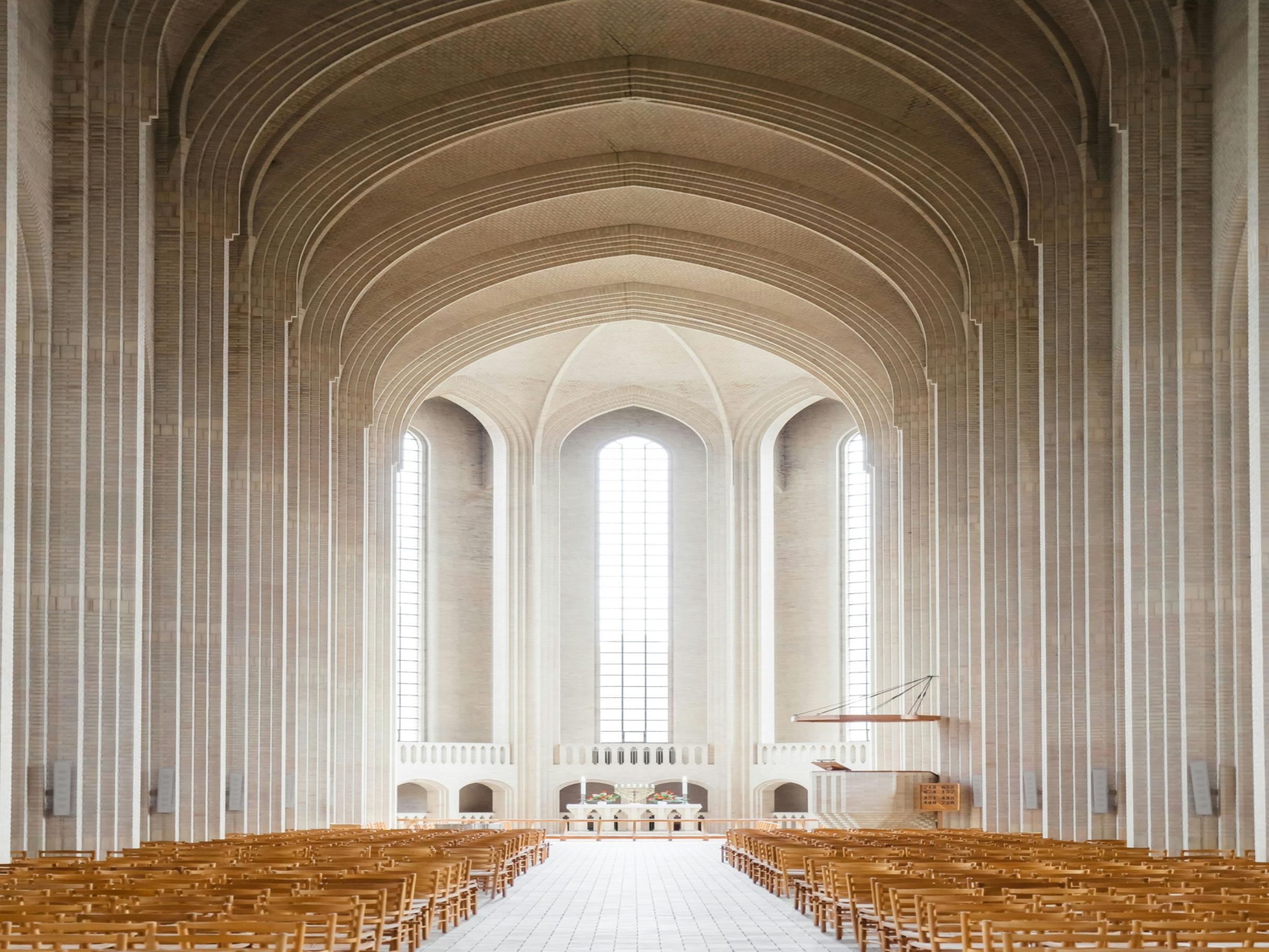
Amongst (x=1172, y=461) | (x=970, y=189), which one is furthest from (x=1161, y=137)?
(x=970, y=189)

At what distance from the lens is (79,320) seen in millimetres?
19953

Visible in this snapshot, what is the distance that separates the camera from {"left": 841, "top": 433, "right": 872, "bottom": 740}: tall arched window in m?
47.2

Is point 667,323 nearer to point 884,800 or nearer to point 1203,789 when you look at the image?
point 884,800

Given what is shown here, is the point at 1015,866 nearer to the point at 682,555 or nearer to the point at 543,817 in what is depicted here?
the point at 543,817

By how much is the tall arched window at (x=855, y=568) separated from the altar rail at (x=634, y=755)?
4574 mm

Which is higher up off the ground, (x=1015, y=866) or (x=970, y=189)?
(x=970, y=189)

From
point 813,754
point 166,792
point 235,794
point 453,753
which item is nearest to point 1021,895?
point 166,792

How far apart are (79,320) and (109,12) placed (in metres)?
4.00

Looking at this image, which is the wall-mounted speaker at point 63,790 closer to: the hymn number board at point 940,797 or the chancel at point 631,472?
the chancel at point 631,472

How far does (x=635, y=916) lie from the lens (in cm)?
1705

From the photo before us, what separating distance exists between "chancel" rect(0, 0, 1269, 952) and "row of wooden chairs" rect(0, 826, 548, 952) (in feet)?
0.27

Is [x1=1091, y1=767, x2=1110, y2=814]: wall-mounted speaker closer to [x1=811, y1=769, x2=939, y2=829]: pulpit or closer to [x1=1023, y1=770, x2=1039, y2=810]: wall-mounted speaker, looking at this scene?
[x1=1023, y1=770, x2=1039, y2=810]: wall-mounted speaker

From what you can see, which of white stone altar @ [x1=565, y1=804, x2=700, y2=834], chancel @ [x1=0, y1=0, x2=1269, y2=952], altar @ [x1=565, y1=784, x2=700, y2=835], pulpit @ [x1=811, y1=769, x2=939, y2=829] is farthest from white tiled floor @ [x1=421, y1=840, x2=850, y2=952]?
white stone altar @ [x1=565, y1=804, x2=700, y2=834]

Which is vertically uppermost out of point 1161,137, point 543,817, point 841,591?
point 1161,137
